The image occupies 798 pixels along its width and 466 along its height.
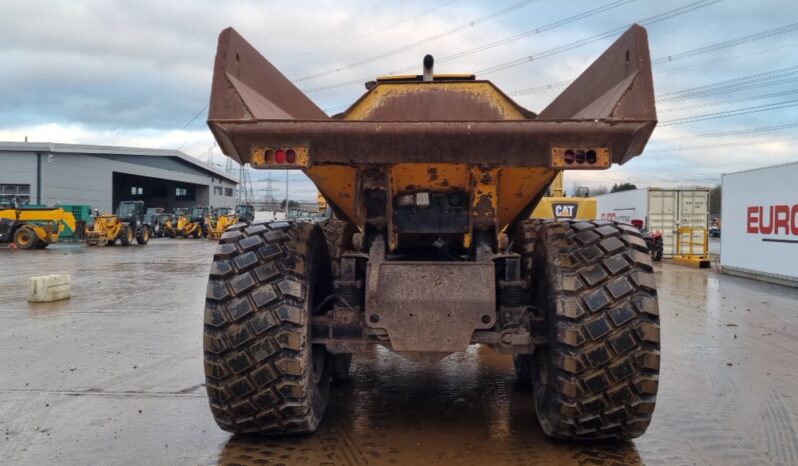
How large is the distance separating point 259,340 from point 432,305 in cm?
104

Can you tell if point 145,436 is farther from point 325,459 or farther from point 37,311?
point 37,311

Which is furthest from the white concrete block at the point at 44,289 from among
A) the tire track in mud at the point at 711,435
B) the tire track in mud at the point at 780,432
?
the tire track in mud at the point at 780,432

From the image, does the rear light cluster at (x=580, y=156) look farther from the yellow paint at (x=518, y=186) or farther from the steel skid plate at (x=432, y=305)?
the steel skid plate at (x=432, y=305)

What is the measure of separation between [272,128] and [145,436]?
2301 mm

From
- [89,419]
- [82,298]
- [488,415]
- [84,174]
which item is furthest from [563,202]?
[84,174]

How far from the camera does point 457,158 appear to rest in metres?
3.44

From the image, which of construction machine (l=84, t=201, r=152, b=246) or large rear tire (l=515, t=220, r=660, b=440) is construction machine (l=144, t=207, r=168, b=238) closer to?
construction machine (l=84, t=201, r=152, b=246)

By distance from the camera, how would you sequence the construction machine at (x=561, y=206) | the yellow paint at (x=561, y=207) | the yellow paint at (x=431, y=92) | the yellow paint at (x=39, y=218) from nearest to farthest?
the yellow paint at (x=431, y=92) → the construction machine at (x=561, y=206) → the yellow paint at (x=561, y=207) → the yellow paint at (x=39, y=218)

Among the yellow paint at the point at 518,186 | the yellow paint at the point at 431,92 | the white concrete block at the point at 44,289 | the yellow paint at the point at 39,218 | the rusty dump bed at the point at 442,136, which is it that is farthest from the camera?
the yellow paint at the point at 39,218

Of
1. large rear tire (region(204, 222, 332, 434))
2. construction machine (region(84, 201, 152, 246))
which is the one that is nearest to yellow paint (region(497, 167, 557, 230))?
large rear tire (region(204, 222, 332, 434))

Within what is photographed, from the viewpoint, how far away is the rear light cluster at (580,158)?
328 centimetres

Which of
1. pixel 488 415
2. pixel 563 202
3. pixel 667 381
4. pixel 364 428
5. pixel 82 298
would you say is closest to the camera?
pixel 364 428

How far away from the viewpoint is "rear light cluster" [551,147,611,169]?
10.8 ft

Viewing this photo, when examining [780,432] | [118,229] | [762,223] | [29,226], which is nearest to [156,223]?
[118,229]
